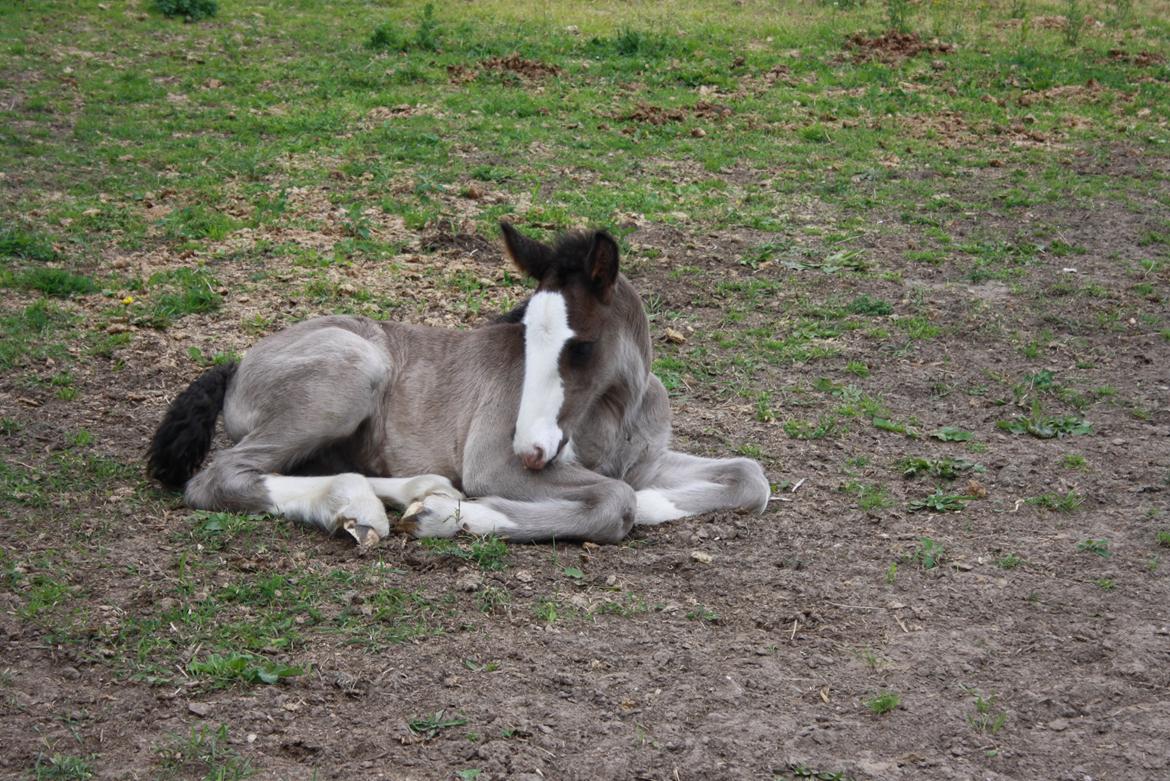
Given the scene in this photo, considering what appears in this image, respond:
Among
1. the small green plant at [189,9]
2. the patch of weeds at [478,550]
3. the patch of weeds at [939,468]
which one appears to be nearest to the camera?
the patch of weeds at [478,550]

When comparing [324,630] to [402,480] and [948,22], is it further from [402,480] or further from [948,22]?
[948,22]

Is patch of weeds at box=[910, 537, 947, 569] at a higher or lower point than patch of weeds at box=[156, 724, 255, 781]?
lower

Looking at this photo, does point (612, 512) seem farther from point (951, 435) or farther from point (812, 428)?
point (951, 435)

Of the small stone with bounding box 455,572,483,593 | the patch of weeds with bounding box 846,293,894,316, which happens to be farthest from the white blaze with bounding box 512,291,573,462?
the patch of weeds with bounding box 846,293,894,316

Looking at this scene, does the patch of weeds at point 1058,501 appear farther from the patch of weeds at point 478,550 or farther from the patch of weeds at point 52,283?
the patch of weeds at point 52,283

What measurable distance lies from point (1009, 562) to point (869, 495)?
1.05 metres

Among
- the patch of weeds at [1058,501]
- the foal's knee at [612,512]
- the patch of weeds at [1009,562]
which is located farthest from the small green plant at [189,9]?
the patch of weeds at [1009,562]

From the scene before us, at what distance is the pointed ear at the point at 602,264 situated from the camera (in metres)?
5.95

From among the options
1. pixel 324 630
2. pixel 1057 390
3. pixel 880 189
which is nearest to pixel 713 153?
pixel 880 189

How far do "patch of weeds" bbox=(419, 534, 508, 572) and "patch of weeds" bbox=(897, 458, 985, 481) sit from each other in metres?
2.67

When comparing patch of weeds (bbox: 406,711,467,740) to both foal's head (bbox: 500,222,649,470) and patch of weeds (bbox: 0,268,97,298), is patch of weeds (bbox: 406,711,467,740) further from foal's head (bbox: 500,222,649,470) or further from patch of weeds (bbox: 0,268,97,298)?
patch of weeds (bbox: 0,268,97,298)

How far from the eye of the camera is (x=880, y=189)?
12.0 m

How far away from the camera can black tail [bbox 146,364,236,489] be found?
6.02 metres

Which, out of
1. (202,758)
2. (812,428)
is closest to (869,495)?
(812,428)
